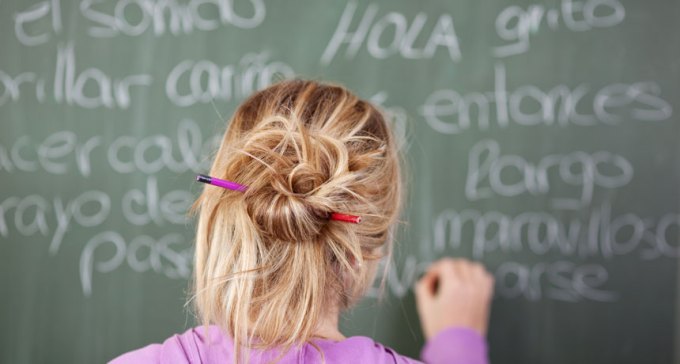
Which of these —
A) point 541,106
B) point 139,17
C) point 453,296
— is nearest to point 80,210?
point 139,17

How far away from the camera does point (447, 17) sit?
153 cm

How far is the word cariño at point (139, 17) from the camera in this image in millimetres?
1512

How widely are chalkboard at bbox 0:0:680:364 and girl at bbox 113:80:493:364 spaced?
1.95ft

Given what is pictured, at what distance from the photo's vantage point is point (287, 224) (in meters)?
0.84

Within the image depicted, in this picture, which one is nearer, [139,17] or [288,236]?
[288,236]

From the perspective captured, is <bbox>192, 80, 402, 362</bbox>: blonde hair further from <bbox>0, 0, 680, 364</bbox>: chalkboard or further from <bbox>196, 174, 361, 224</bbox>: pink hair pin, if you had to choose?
<bbox>0, 0, 680, 364</bbox>: chalkboard

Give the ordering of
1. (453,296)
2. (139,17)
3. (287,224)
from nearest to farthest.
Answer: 1. (287,224)
2. (453,296)
3. (139,17)

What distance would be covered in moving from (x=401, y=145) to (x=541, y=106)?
0.32 metres

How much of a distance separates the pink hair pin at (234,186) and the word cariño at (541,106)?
2.42ft

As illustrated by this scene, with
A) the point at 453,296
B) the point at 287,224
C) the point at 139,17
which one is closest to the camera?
the point at 287,224

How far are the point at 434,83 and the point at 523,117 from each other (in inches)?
8.4

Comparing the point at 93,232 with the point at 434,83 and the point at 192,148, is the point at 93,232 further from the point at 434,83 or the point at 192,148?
the point at 434,83

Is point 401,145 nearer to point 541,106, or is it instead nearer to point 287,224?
point 541,106

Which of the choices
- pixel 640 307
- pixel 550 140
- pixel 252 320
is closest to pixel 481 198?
pixel 550 140
